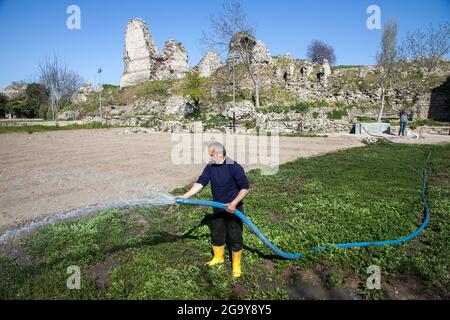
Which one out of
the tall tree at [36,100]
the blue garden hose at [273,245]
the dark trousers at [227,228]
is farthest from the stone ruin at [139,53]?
the blue garden hose at [273,245]

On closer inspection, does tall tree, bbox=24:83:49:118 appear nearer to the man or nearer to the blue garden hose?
the man

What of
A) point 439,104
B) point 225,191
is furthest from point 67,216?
point 439,104

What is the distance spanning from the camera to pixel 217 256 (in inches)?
158

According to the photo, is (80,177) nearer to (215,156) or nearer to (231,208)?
(215,156)

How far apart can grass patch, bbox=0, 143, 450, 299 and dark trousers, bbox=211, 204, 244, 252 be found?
0.35m

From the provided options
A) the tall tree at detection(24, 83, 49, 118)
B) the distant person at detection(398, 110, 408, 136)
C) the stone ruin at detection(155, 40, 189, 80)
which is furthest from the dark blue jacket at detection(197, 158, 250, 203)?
the tall tree at detection(24, 83, 49, 118)

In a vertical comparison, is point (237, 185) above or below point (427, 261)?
above

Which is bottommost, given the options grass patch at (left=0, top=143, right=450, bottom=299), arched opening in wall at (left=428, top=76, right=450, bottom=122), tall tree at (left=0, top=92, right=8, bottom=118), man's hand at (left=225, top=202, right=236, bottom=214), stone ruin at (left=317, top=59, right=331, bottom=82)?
grass patch at (left=0, top=143, right=450, bottom=299)

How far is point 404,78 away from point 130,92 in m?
35.0

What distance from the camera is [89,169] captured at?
10.2m

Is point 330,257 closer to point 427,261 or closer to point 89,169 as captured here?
point 427,261

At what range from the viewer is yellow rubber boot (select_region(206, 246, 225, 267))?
3.98m

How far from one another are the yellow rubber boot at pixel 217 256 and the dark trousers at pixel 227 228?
0.22 ft

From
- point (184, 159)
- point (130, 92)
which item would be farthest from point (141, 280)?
point (130, 92)
